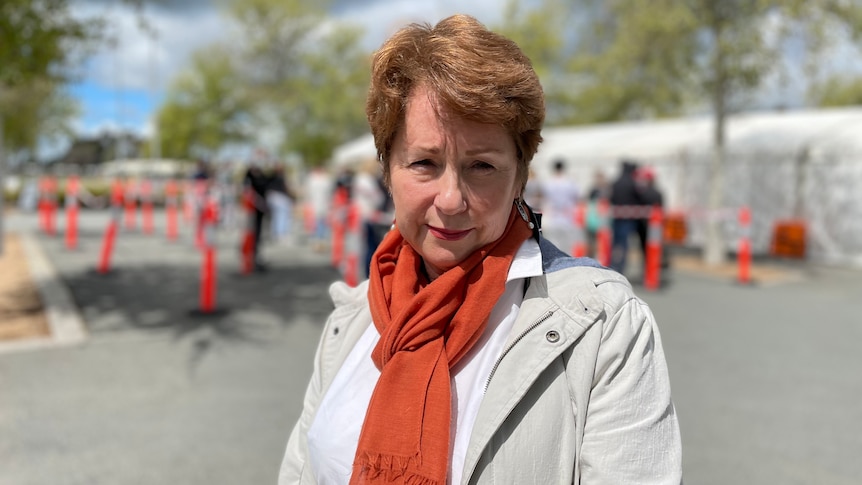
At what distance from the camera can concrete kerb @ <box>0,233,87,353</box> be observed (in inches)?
247

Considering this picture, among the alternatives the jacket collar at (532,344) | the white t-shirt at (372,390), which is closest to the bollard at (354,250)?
the white t-shirt at (372,390)

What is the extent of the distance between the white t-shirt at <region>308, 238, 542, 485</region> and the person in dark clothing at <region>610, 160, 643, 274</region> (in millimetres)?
9448

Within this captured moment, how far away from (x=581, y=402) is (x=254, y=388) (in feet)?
14.3

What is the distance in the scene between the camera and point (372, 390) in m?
1.57

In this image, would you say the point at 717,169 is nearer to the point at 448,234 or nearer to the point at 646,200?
the point at 646,200

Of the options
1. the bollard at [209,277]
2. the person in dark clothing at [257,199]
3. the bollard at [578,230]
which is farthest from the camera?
the person in dark clothing at [257,199]

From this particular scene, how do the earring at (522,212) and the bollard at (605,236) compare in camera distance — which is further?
the bollard at (605,236)

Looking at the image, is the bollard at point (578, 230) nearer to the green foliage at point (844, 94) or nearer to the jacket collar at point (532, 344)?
the jacket collar at point (532, 344)

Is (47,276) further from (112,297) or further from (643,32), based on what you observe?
(643,32)

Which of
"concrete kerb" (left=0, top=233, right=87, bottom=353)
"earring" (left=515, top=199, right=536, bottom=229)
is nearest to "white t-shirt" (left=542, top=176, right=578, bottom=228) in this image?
"concrete kerb" (left=0, top=233, right=87, bottom=353)

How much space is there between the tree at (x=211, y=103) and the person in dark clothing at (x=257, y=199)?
32.3m

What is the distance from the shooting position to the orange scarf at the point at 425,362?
4.59 feet

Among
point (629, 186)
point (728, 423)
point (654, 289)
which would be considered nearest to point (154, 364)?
point (728, 423)

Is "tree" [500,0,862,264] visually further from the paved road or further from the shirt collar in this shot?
the shirt collar
